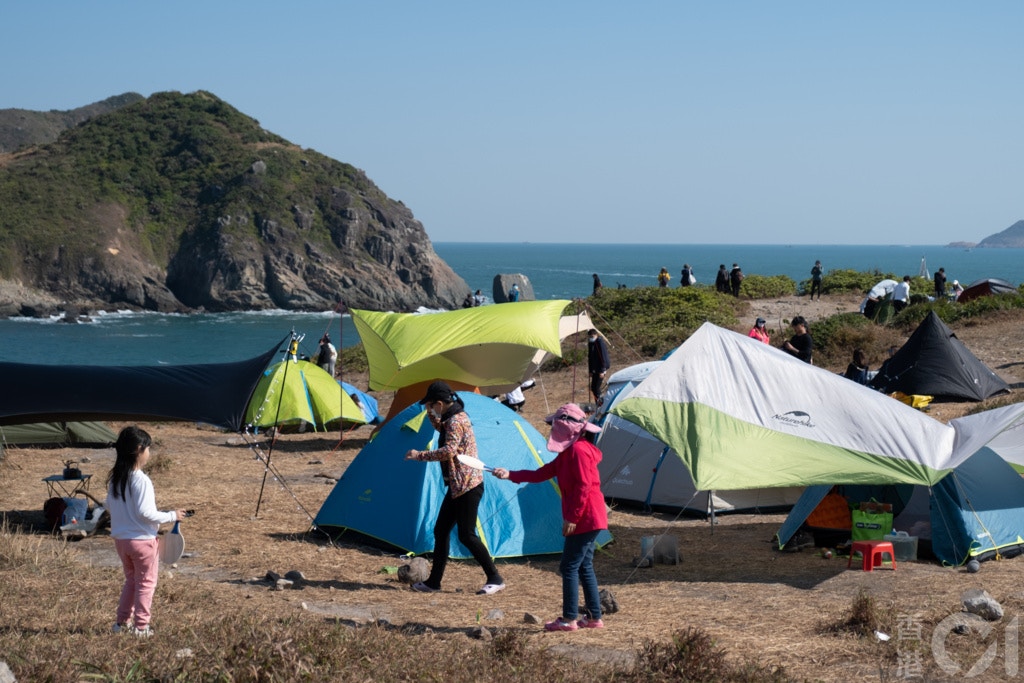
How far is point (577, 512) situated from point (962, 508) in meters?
4.70

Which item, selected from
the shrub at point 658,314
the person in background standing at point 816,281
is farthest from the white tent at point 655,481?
the person in background standing at point 816,281

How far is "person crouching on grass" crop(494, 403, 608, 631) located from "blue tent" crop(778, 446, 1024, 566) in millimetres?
3782

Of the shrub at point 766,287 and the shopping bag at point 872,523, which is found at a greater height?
the shrub at point 766,287

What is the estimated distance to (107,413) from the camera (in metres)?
11.0

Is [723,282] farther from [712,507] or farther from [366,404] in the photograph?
[712,507]

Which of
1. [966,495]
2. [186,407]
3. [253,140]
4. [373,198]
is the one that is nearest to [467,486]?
[186,407]

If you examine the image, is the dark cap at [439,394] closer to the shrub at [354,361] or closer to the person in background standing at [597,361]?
the person in background standing at [597,361]

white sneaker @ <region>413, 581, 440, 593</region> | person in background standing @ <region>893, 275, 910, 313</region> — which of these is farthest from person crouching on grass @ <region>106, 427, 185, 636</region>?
person in background standing @ <region>893, 275, 910, 313</region>

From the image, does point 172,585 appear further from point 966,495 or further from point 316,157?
point 316,157

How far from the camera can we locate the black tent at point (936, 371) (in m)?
19.6

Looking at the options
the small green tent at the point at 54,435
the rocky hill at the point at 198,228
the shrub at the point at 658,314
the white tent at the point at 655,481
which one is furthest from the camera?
the rocky hill at the point at 198,228

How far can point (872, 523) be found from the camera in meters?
10.5

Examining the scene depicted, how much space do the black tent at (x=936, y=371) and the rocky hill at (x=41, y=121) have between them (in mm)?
164594

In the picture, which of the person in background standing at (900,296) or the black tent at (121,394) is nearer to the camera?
the black tent at (121,394)
